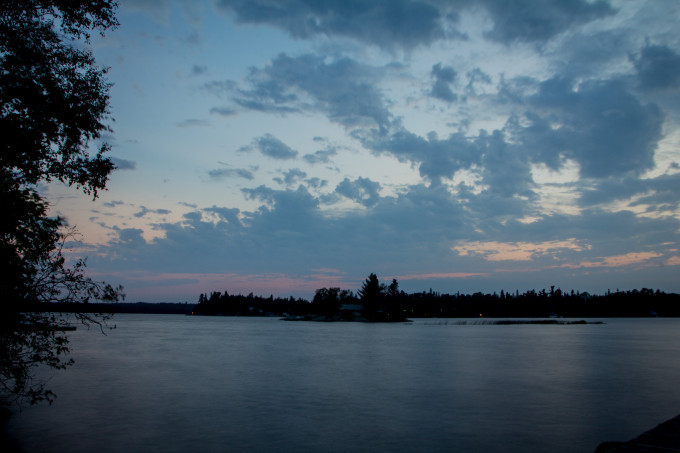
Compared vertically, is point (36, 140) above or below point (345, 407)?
above

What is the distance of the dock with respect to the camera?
38.7 ft

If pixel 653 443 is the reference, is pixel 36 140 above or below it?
above

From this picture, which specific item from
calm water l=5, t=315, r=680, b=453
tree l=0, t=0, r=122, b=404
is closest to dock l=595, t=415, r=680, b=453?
calm water l=5, t=315, r=680, b=453

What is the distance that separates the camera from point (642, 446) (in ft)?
40.2

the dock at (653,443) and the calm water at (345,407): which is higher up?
the dock at (653,443)

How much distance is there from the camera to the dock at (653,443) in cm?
1180

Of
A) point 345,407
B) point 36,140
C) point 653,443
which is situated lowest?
point 345,407

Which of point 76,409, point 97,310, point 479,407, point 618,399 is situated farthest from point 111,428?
point 618,399

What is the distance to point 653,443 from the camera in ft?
42.2

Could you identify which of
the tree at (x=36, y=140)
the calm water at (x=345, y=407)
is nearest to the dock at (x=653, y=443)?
the calm water at (x=345, y=407)

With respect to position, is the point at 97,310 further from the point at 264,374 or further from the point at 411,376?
the point at 411,376

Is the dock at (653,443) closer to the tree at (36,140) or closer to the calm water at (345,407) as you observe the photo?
the calm water at (345,407)

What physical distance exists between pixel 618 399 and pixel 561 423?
29.5ft

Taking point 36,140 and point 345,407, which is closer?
point 36,140
